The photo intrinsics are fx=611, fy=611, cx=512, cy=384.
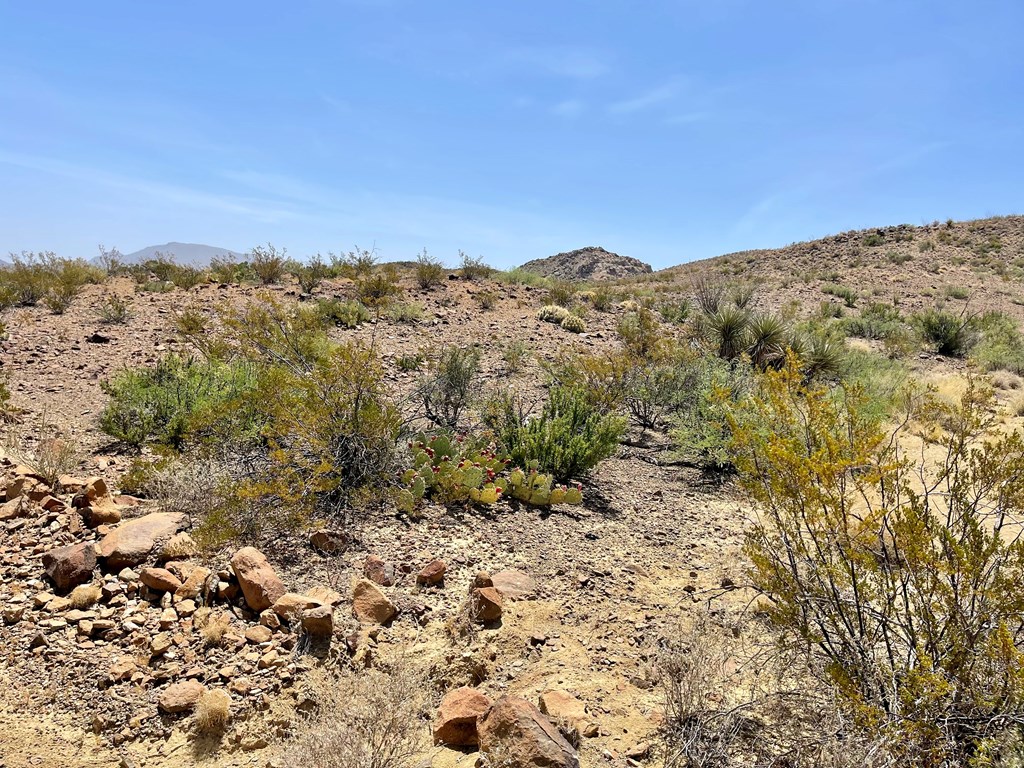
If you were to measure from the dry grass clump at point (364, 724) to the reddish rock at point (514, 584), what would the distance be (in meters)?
1.17

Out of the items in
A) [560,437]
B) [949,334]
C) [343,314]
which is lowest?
[560,437]

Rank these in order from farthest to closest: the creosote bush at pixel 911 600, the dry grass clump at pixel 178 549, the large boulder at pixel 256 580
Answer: the dry grass clump at pixel 178 549
the large boulder at pixel 256 580
the creosote bush at pixel 911 600

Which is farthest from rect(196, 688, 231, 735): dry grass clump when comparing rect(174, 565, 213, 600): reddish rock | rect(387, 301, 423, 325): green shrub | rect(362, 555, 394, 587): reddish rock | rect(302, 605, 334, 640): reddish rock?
rect(387, 301, 423, 325): green shrub

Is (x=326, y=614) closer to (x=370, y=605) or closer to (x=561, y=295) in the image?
(x=370, y=605)

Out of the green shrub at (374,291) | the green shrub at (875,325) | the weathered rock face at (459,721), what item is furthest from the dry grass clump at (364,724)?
the green shrub at (875,325)

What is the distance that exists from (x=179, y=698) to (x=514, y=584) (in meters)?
2.08

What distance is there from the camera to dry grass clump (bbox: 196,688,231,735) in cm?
280

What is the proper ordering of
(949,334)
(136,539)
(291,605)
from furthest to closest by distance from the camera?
1. (949,334)
2. (136,539)
3. (291,605)

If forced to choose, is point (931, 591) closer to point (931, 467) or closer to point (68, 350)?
point (931, 467)

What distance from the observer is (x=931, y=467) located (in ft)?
23.3

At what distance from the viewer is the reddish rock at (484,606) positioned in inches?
147

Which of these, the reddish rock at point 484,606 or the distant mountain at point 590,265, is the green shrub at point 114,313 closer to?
the reddish rock at point 484,606

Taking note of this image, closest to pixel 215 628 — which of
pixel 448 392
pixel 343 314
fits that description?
pixel 448 392

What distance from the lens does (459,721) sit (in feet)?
9.29
